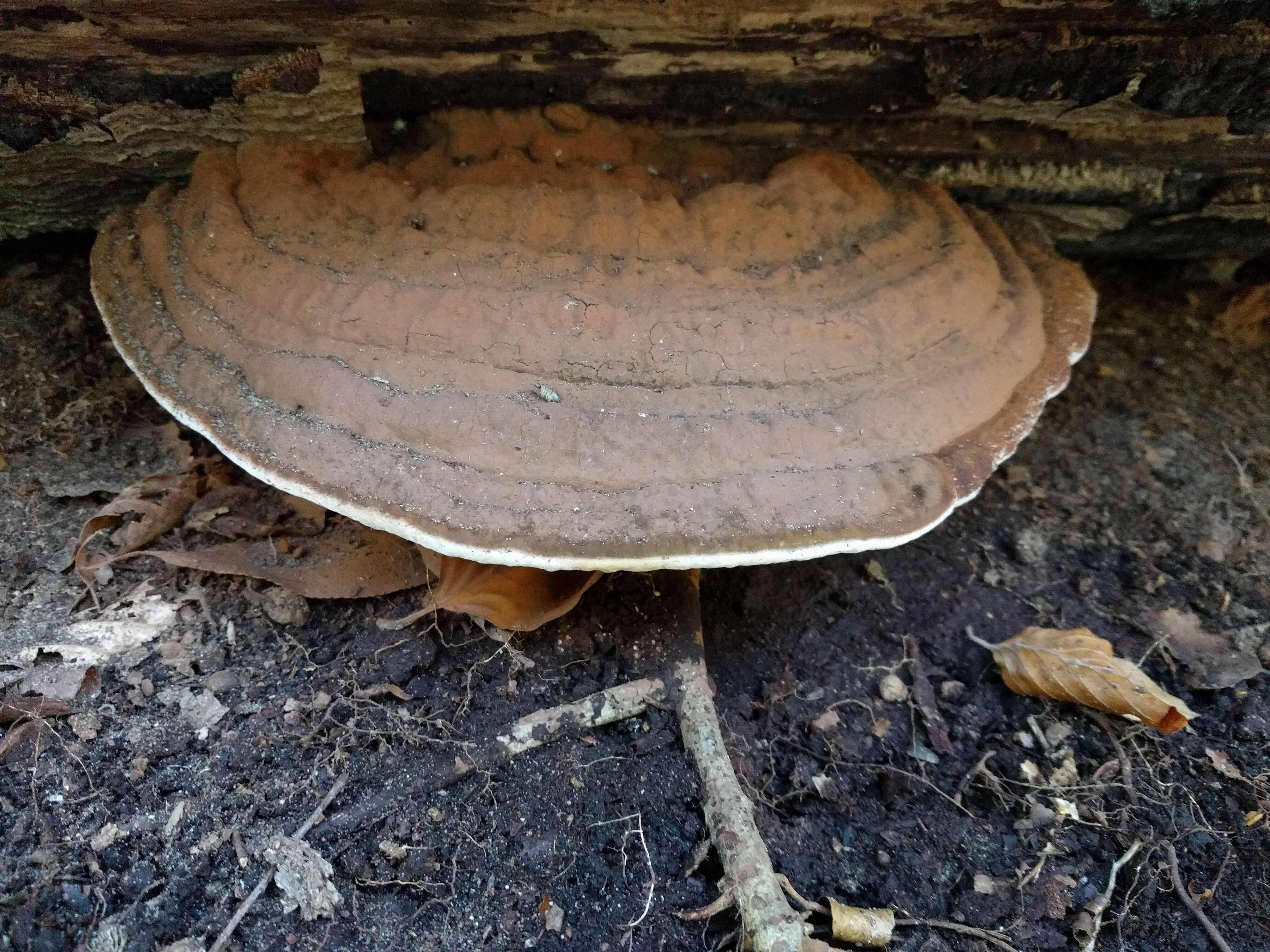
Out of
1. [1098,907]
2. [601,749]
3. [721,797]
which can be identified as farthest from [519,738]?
[1098,907]

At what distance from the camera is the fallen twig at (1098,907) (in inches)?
68.2

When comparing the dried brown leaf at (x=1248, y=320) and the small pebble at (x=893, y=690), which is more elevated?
the dried brown leaf at (x=1248, y=320)

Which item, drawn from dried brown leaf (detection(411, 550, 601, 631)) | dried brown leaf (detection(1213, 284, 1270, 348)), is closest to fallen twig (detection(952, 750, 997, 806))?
dried brown leaf (detection(411, 550, 601, 631))

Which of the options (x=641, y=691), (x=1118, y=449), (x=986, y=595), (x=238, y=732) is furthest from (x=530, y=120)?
(x=1118, y=449)

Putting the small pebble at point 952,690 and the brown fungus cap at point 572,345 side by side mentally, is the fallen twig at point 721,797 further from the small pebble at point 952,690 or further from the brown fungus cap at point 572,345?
the small pebble at point 952,690

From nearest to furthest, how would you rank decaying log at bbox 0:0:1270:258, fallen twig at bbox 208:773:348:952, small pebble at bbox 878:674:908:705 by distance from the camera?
fallen twig at bbox 208:773:348:952 < decaying log at bbox 0:0:1270:258 < small pebble at bbox 878:674:908:705

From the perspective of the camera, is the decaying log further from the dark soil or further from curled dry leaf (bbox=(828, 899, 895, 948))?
curled dry leaf (bbox=(828, 899, 895, 948))

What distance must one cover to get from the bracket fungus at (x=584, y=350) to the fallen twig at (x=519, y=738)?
4.8 inches

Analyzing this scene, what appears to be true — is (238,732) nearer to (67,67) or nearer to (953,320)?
(67,67)

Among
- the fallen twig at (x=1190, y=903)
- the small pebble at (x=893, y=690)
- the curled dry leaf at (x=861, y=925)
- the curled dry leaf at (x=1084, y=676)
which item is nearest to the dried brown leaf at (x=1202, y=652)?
the curled dry leaf at (x=1084, y=676)

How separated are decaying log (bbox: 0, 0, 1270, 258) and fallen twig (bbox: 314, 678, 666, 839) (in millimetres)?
1469

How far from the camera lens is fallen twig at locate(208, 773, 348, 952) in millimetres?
1496

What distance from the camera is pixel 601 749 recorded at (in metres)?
1.88

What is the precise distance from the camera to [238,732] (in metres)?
1.81
